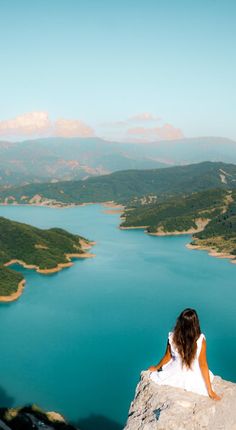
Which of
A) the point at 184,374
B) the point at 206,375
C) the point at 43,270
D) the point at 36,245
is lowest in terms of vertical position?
the point at 43,270

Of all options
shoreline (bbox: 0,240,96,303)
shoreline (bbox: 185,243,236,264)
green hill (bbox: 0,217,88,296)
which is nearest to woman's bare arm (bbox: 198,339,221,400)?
shoreline (bbox: 0,240,96,303)

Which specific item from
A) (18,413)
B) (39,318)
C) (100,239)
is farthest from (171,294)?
(100,239)

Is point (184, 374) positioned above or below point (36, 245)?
above

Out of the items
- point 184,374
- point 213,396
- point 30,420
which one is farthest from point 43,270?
point 213,396

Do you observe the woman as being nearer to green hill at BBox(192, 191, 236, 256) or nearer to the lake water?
the lake water

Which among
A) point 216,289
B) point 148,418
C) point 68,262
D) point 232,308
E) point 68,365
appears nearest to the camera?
point 148,418

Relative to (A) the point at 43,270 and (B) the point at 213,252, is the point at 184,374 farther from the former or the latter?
(B) the point at 213,252

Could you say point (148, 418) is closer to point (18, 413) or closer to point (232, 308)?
point (18, 413)

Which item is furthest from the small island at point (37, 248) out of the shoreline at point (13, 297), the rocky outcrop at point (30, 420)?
the rocky outcrop at point (30, 420)
